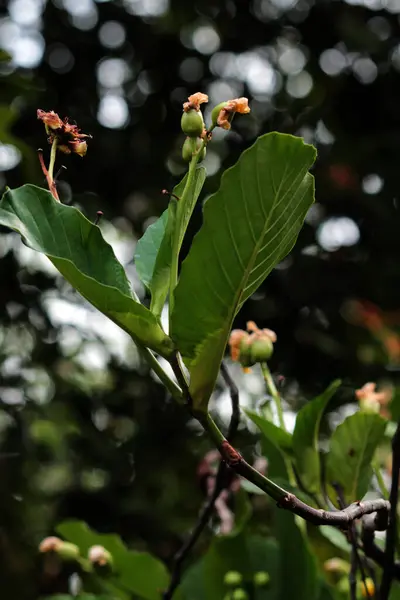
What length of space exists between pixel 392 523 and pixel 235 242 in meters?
0.20

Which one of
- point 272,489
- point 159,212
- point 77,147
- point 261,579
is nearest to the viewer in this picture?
point 272,489

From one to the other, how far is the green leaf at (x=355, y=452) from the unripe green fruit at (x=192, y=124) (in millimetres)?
262

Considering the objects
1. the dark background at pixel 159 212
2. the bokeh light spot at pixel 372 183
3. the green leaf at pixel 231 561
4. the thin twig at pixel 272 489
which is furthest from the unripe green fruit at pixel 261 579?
the bokeh light spot at pixel 372 183

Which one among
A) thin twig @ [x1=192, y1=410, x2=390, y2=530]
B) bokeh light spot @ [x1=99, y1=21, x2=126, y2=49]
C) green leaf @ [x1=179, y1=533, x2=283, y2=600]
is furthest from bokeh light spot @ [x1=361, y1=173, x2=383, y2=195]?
thin twig @ [x1=192, y1=410, x2=390, y2=530]

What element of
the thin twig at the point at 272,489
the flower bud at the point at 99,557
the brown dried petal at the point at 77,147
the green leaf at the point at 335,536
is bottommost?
the flower bud at the point at 99,557

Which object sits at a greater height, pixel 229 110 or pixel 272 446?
pixel 229 110

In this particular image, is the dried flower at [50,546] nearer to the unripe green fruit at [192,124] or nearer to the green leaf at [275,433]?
the green leaf at [275,433]

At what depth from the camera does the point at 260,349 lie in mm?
636

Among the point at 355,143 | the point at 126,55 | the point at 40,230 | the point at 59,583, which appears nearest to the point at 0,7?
the point at 126,55

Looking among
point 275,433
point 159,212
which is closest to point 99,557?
point 275,433

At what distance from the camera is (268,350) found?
0.64 meters

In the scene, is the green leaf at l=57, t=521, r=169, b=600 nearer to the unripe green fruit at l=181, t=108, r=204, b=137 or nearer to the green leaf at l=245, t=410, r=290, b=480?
the green leaf at l=245, t=410, r=290, b=480

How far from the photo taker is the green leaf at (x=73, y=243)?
1.45 ft

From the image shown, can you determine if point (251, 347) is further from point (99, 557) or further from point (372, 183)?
point (372, 183)
